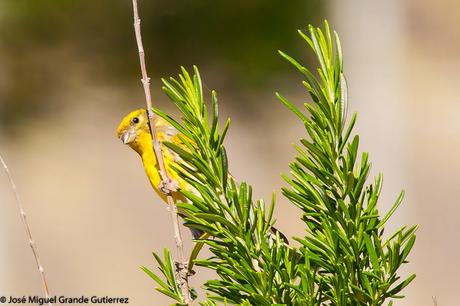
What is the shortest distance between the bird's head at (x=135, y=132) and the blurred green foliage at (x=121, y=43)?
129 cm

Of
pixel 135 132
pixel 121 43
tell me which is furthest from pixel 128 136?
pixel 121 43

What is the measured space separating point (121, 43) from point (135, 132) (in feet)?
4.61

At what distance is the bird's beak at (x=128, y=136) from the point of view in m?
0.71

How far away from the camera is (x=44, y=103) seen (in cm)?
207

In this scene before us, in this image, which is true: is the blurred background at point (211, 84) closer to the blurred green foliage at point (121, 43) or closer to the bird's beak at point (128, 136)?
the blurred green foliage at point (121, 43)

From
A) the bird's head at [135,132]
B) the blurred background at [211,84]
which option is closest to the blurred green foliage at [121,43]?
the blurred background at [211,84]

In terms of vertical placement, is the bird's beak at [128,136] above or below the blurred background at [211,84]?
below

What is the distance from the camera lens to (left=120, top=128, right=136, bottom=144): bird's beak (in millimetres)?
708

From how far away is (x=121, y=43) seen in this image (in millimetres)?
2068

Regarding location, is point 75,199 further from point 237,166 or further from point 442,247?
point 442,247

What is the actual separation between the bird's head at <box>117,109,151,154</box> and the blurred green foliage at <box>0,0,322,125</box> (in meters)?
1.29

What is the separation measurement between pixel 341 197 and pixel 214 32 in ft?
6.18

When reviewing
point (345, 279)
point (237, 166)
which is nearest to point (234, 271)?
point (345, 279)

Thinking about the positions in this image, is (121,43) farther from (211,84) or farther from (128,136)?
(128,136)
